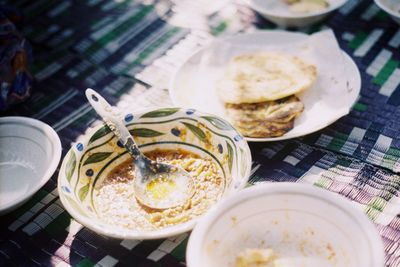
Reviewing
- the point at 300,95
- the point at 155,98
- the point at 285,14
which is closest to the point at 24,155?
the point at 155,98

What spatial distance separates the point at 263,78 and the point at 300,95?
132 millimetres

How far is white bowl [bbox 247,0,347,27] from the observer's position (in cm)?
190

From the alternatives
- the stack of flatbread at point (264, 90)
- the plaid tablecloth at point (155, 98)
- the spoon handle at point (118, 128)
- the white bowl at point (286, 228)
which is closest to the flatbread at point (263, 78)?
the stack of flatbread at point (264, 90)

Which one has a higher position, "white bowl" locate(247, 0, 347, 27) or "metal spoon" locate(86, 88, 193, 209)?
"metal spoon" locate(86, 88, 193, 209)

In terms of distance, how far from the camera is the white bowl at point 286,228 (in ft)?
3.07

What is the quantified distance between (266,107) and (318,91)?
216 millimetres

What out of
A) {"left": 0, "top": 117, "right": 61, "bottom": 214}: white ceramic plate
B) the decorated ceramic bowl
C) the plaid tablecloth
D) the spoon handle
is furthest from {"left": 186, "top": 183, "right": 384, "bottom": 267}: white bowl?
{"left": 0, "top": 117, "right": 61, "bottom": 214}: white ceramic plate

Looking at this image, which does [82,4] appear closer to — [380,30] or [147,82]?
[147,82]

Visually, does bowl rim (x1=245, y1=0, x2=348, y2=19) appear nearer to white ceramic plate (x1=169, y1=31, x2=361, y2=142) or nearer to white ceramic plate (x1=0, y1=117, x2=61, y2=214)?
white ceramic plate (x1=169, y1=31, x2=361, y2=142)

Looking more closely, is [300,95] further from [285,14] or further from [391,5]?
[391,5]

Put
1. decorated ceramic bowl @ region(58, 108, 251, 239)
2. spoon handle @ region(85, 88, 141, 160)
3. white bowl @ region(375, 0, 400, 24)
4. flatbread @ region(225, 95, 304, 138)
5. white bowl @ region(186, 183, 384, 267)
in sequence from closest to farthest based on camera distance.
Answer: white bowl @ region(186, 183, 384, 267) < decorated ceramic bowl @ region(58, 108, 251, 239) < spoon handle @ region(85, 88, 141, 160) < flatbread @ region(225, 95, 304, 138) < white bowl @ region(375, 0, 400, 24)

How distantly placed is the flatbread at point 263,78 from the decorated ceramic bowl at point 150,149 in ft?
0.75

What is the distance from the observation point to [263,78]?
1.60 meters

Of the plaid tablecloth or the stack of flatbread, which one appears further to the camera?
the stack of flatbread
